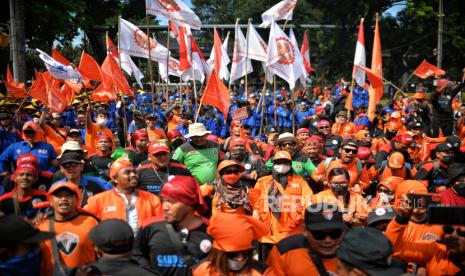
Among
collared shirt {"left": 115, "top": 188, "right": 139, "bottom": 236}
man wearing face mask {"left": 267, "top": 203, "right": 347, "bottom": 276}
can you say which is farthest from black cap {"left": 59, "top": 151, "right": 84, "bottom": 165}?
man wearing face mask {"left": 267, "top": 203, "right": 347, "bottom": 276}

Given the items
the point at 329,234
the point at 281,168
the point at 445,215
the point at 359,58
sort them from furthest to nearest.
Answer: the point at 359,58 → the point at 281,168 → the point at 329,234 → the point at 445,215

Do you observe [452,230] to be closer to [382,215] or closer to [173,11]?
[382,215]

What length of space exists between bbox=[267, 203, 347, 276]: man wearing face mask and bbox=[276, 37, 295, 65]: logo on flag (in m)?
8.13

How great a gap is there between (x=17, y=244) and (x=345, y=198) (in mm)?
3237

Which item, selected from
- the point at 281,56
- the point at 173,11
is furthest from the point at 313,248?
the point at 281,56

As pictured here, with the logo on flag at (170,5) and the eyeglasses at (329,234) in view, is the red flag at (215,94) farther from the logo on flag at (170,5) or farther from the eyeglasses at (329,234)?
the eyeglasses at (329,234)

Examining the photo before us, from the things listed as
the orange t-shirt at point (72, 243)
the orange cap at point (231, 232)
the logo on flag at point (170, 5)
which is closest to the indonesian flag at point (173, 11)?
the logo on flag at point (170, 5)

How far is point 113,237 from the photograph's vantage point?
11.6ft

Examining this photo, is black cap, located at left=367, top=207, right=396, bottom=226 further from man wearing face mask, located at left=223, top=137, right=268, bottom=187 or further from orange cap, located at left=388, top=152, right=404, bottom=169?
orange cap, located at left=388, top=152, right=404, bottom=169

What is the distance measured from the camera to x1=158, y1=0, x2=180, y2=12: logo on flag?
434 inches

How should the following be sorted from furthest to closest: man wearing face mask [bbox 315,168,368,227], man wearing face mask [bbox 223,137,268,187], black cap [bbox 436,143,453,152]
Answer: black cap [bbox 436,143,453,152], man wearing face mask [bbox 223,137,268,187], man wearing face mask [bbox 315,168,368,227]

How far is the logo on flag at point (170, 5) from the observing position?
1103 centimetres

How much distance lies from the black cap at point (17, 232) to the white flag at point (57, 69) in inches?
283

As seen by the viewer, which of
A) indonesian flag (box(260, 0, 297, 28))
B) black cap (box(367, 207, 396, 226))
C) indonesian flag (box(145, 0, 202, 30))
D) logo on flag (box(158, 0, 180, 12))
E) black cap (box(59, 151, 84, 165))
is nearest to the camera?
black cap (box(367, 207, 396, 226))
